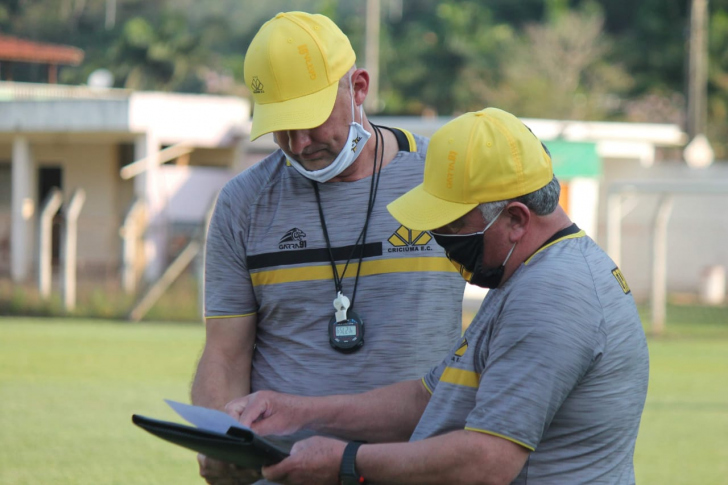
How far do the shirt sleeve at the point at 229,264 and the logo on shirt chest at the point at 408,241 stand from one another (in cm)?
48

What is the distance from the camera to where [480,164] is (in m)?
2.53

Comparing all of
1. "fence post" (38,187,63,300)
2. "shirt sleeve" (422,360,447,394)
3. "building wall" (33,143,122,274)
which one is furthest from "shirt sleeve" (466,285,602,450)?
"building wall" (33,143,122,274)

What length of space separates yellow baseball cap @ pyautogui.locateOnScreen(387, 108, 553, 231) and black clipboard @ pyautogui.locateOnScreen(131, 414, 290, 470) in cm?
72

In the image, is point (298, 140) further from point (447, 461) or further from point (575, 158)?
point (575, 158)

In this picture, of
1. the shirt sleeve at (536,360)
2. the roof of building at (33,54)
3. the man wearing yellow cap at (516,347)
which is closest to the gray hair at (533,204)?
the man wearing yellow cap at (516,347)

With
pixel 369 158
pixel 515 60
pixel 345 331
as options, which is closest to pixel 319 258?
pixel 345 331

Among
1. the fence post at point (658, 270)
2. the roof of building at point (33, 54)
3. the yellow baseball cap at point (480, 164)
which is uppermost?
the roof of building at point (33, 54)

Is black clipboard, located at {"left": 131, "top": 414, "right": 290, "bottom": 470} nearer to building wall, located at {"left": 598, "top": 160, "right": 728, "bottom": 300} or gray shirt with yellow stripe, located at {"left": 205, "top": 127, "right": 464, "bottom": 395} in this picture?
gray shirt with yellow stripe, located at {"left": 205, "top": 127, "right": 464, "bottom": 395}

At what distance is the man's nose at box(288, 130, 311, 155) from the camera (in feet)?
10.6

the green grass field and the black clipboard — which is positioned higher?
the black clipboard

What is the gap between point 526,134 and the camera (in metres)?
2.61

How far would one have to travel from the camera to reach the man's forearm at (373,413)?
3.16m

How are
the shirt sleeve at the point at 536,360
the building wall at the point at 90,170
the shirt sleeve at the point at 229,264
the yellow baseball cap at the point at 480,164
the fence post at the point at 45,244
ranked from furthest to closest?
the building wall at the point at 90,170
the fence post at the point at 45,244
the shirt sleeve at the point at 229,264
the yellow baseball cap at the point at 480,164
the shirt sleeve at the point at 536,360

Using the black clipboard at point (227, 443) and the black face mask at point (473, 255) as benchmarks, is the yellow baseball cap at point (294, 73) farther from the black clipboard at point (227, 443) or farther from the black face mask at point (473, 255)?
the black clipboard at point (227, 443)
